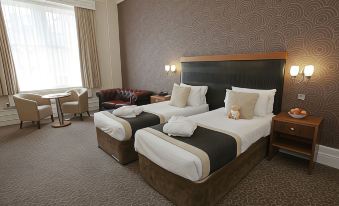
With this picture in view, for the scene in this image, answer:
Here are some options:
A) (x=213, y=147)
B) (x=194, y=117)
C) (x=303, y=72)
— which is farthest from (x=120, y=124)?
(x=303, y=72)

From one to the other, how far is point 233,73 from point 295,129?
1352 millimetres

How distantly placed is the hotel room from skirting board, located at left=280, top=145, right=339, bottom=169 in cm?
1

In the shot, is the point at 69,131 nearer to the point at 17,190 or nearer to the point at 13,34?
the point at 17,190

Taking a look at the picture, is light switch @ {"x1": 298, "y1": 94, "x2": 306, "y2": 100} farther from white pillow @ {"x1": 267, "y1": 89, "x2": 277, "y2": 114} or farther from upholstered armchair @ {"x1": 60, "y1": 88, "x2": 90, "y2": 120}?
upholstered armchair @ {"x1": 60, "y1": 88, "x2": 90, "y2": 120}

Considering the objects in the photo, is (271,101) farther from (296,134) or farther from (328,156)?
(328,156)

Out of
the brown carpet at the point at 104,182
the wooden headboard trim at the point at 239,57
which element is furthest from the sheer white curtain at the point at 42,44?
the wooden headboard trim at the point at 239,57

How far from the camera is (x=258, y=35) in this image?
2.96m

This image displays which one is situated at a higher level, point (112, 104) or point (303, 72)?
point (303, 72)

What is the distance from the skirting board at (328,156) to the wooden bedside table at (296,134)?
20cm

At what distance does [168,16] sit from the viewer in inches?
173

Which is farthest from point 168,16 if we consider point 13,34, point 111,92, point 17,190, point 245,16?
point 17,190

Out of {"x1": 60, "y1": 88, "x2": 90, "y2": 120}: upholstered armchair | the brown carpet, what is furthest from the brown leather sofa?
the brown carpet

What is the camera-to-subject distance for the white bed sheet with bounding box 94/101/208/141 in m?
2.48

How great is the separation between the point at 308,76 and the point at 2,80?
242 inches
